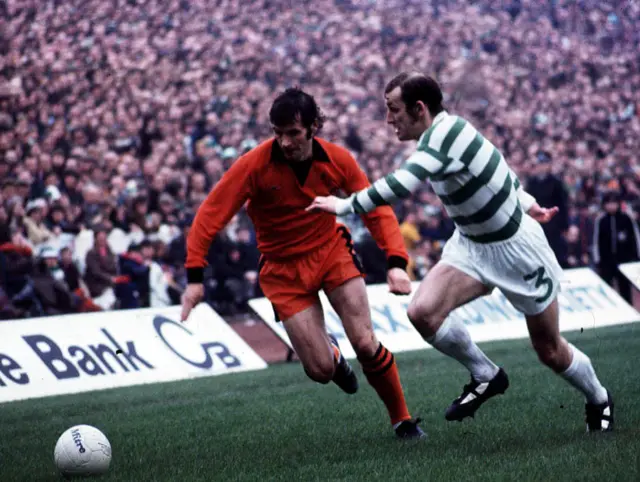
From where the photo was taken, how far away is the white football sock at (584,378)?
6.18 metres

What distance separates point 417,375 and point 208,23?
12.6m

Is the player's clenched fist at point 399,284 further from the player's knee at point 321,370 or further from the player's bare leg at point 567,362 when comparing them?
the player's knee at point 321,370

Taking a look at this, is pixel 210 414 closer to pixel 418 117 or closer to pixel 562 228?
pixel 418 117

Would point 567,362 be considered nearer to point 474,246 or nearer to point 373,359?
point 474,246

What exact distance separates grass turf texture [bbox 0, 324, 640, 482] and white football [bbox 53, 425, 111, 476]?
4.8 inches

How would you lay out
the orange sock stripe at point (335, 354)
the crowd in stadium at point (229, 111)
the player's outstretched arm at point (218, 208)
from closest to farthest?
the player's outstretched arm at point (218, 208) < the orange sock stripe at point (335, 354) < the crowd in stadium at point (229, 111)

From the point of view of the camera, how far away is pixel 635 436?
236 inches

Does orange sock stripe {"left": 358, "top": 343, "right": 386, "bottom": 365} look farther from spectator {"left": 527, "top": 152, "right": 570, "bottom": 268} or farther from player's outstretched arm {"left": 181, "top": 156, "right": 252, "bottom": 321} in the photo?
spectator {"left": 527, "top": 152, "right": 570, "bottom": 268}

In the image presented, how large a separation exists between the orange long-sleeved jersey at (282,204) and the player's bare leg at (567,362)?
977mm

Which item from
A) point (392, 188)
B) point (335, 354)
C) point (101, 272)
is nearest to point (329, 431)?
point (335, 354)

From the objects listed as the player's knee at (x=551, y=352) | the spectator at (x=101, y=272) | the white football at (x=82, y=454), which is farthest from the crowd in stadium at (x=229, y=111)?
the white football at (x=82, y=454)

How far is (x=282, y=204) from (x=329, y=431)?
169cm

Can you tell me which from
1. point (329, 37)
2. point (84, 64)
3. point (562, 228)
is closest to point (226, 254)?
point (84, 64)

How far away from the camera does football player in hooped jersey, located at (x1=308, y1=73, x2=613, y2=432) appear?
229 inches
